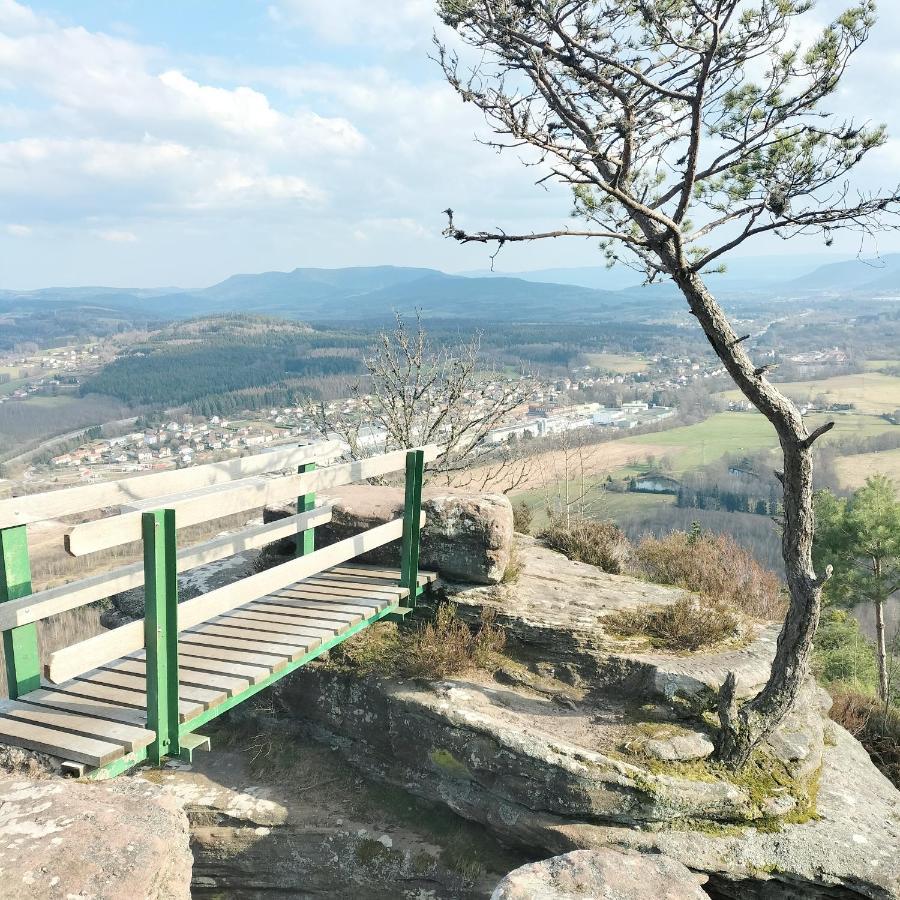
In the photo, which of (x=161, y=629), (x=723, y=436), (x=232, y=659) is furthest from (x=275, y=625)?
(x=723, y=436)

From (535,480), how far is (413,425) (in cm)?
403

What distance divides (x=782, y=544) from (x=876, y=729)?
4920 millimetres

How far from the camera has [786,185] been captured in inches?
Answer: 234

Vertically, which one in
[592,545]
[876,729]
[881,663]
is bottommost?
[881,663]

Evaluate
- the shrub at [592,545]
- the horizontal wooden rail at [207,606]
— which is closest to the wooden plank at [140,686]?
the horizontal wooden rail at [207,606]

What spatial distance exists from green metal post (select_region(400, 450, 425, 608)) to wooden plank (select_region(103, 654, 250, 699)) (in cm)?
252

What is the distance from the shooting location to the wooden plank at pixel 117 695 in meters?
5.08

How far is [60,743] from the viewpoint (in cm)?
455

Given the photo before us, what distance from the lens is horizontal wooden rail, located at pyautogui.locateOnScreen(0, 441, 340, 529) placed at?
16.3 feet

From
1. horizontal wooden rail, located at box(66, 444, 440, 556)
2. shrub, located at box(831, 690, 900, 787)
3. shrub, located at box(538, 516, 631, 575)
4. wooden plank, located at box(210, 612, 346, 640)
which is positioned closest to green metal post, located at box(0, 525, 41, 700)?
horizontal wooden rail, located at box(66, 444, 440, 556)

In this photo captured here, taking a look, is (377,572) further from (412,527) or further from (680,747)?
(680,747)

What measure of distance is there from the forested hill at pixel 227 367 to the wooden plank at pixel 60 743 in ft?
168

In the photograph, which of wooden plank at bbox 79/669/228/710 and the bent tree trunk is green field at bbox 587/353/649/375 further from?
wooden plank at bbox 79/669/228/710

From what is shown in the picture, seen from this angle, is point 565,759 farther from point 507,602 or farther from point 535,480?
point 535,480
